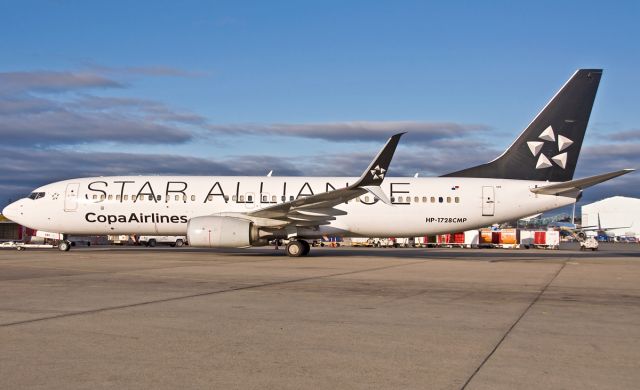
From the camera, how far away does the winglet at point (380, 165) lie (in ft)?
68.3

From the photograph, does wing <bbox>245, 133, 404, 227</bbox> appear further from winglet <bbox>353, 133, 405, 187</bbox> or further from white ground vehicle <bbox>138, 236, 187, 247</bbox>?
white ground vehicle <bbox>138, 236, 187, 247</bbox>

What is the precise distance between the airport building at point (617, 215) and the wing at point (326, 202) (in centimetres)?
12809

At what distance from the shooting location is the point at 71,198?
88.0 feet

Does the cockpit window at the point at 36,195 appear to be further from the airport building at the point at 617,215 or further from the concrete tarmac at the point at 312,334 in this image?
the airport building at the point at 617,215

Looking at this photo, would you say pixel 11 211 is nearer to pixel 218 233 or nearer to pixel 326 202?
pixel 218 233

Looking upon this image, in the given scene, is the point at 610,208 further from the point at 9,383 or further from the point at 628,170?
the point at 9,383

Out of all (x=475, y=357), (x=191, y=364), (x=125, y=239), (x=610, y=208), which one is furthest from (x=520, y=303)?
(x=610, y=208)

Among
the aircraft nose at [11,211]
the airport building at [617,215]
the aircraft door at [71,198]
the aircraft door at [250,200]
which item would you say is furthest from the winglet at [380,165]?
the airport building at [617,215]

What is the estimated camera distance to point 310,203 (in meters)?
23.3

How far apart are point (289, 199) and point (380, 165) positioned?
19.2 feet

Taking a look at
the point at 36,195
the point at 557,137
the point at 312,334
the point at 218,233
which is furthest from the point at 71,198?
the point at 312,334

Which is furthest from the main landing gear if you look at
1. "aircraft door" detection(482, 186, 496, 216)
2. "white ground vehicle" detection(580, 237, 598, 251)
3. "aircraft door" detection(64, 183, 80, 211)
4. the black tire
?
"white ground vehicle" detection(580, 237, 598, 251)

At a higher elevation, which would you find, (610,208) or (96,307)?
(610,208)

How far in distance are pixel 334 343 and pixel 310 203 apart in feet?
54.0
